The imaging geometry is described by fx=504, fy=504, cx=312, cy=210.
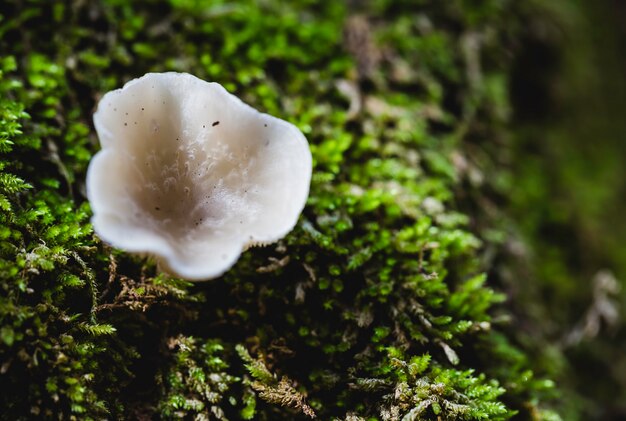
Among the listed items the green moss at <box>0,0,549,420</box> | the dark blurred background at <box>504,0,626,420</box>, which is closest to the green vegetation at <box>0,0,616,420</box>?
the green moss at <box>0,0,549,420</box>

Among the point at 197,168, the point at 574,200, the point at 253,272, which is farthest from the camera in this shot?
the point at 574,200

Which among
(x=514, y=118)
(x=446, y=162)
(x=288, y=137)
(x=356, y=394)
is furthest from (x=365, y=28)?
(x=356, y=394)

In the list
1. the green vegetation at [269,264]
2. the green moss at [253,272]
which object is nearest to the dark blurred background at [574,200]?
the green vegetation at [269,264]

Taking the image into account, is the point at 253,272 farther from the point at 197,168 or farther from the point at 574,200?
the point at 574,200

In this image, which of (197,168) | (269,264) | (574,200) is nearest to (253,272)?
(269,264)

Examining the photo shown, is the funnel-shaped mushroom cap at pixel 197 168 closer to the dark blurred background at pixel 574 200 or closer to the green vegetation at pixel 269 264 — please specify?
the green vegetation at pixel 269 264

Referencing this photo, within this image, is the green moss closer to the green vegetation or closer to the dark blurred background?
the green vegetation

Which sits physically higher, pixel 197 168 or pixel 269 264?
pixel 197 168
